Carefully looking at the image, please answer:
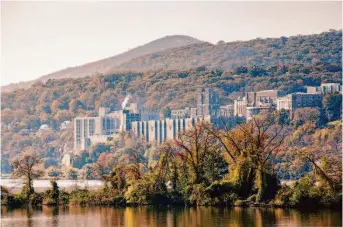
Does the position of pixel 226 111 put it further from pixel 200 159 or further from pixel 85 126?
pixel 200 159

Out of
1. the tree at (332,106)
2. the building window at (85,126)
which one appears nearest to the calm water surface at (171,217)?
the tree at (332,106)

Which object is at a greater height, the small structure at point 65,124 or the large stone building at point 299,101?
the large stone building at point 299,101

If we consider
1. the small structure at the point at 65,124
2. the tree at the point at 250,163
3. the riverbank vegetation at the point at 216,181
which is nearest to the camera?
the riverbank vegetation at the point at 216,181

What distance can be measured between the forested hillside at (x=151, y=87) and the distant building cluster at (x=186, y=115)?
3.69 metres

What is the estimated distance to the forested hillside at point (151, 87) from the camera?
141875 mm

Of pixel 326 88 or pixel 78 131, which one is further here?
pixel 78 131

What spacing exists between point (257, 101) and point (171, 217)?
9919 cm

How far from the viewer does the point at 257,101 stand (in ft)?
427

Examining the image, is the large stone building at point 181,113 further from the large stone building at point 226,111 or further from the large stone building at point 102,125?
the large stone building at point 226,111

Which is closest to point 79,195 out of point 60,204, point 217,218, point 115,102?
point 60,204

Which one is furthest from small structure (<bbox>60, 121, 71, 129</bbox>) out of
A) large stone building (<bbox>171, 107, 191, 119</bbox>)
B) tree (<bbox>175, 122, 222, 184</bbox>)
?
tree (<bbox>175, 122, 222, 184</bbox>)

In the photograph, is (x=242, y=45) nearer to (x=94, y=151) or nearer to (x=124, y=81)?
(x=124, y=81)

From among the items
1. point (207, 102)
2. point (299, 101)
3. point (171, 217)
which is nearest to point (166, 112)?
point (207, 102)

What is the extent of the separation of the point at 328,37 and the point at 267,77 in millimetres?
28336
